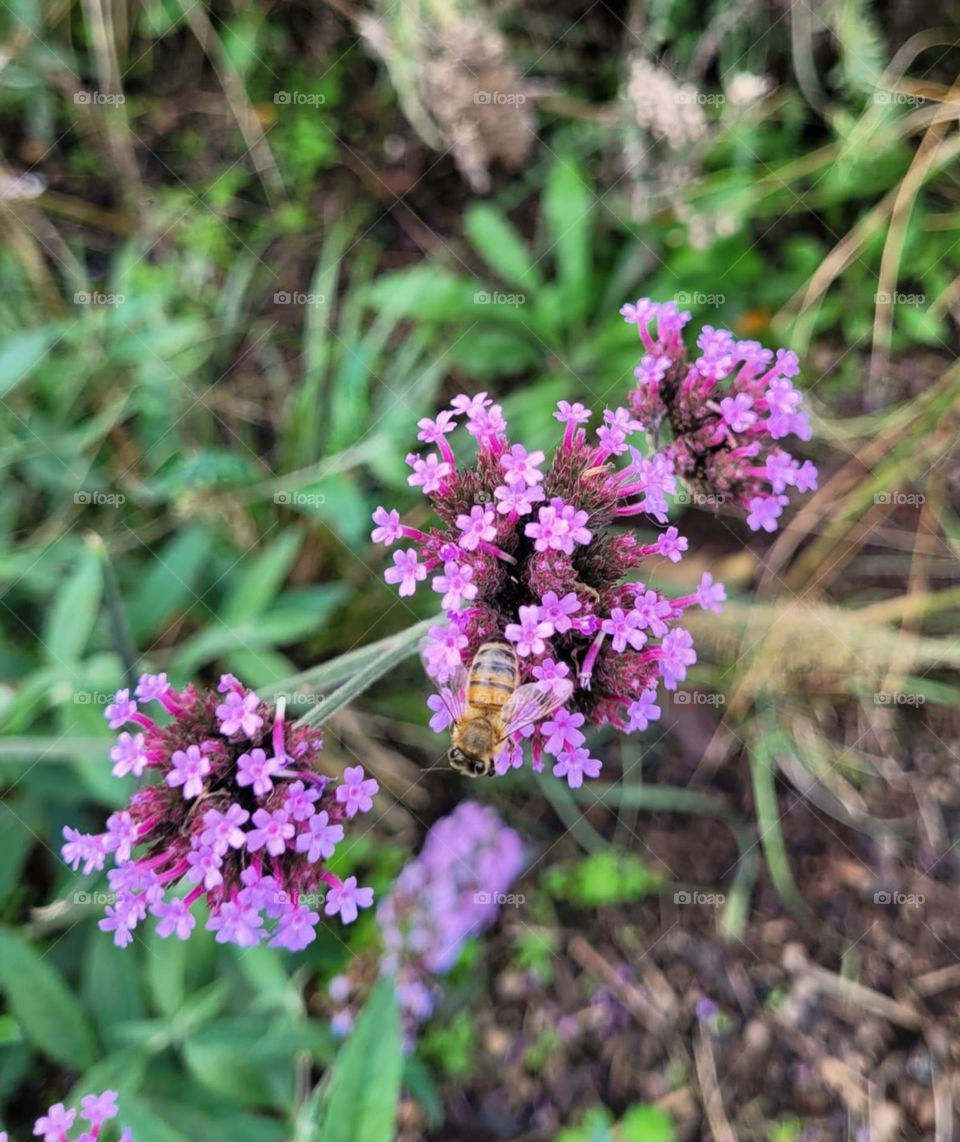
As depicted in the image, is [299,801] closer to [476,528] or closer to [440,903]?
[476,528]

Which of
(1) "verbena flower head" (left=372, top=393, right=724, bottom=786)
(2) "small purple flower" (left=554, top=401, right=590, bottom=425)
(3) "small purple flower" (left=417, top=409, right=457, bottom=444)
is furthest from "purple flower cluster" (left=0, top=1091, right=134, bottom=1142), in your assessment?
(2) "small purple flower" (left=554, top=401, right=590, bottom=425)

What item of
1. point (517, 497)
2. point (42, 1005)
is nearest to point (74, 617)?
point (42, 1005)

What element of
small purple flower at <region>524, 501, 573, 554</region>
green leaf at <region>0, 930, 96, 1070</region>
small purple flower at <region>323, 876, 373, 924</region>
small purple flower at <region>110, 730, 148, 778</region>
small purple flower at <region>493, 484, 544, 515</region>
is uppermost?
small purple flower at <region>493, 484, 544, 515</region>

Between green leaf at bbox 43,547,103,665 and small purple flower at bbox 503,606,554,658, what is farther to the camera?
green leaf at bbox 43,547,103,665

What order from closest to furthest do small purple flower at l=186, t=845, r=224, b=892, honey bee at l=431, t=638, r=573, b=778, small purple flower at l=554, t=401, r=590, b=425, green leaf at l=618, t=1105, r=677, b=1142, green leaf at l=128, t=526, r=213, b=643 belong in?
small purple flower at l=186, t=845, r=224, b=892
honey bee at l=431, t=638, r=573, b=778
small purple flower at l=554, t=401, r=590, b=425
green leaf at l=618, t=1105, r=677, b=1142
green leaf at l=128, t=526, r=213, b=643

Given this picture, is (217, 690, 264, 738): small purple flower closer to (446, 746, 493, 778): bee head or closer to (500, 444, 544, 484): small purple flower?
(446, 746, 493, 778): bee head

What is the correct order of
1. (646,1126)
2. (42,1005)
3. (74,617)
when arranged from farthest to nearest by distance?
(646,1126), (74,617), (42,1005)

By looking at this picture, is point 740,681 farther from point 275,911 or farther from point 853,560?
point 275,911

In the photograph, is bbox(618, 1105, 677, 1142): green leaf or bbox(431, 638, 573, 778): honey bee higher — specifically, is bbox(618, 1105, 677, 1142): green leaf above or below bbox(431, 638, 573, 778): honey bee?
below
